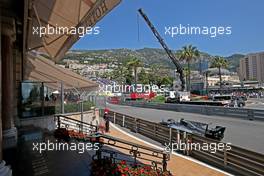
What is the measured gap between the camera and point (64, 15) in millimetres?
8609

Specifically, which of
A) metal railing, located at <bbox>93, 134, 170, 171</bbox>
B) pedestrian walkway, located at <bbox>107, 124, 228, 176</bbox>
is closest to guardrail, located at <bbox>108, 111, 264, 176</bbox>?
pedestrian walkway, located at <bbox>107, 124, 228, 176</bbox>

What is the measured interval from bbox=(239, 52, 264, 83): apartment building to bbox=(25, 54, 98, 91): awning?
561ft

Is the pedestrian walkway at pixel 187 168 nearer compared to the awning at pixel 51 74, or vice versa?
the pedestrian walkway at pixel 187 168

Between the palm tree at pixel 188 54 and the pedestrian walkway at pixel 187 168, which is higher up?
the palm tree at pixel 188 54

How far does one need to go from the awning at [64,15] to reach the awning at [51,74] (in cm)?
446

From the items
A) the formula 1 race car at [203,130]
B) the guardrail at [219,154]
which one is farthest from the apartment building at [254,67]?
the guardrail at [219,154]

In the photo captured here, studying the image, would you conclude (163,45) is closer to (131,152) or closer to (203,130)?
(203,130)

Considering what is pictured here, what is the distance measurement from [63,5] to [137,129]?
456 inches

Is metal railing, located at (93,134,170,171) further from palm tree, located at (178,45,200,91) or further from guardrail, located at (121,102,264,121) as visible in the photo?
palm tree, located at (178,45,200,91)

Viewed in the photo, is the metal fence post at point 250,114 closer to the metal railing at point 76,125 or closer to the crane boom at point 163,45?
the metal railing at point 76,125

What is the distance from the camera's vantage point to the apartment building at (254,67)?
177 metres

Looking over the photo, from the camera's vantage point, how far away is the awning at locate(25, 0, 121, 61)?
745cm

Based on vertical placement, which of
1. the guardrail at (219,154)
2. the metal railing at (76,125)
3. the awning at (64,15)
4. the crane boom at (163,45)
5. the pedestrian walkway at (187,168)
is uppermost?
the crane boom at (163,45)

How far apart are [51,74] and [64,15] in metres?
7.45
